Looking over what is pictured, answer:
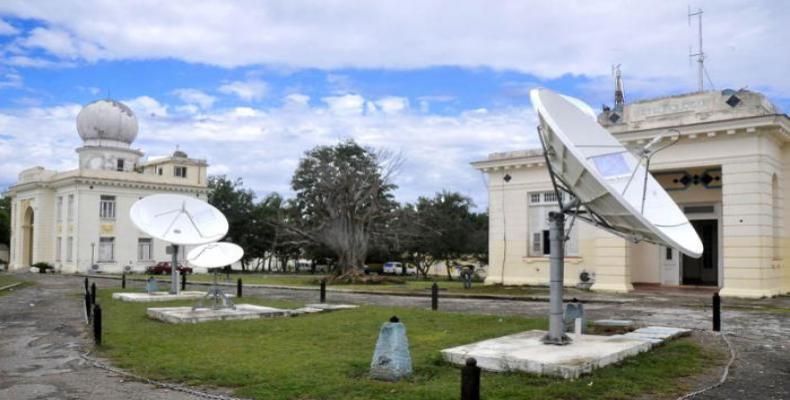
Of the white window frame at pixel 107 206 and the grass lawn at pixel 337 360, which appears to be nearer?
the grass lawn at pixel 337 360

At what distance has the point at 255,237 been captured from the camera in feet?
223

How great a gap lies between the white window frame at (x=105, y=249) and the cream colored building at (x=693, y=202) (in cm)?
3730

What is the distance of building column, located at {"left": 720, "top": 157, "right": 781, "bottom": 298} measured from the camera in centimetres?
2353

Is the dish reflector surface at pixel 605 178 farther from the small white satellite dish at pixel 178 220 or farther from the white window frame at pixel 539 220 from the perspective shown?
the white window frame at pixel 539 220

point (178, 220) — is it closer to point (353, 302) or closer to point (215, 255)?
point (215, 255)

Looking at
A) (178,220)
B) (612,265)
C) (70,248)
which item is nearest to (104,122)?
(70,248)

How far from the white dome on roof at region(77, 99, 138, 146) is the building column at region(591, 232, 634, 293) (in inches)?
1842

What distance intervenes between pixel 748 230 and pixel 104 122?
52.2 meters

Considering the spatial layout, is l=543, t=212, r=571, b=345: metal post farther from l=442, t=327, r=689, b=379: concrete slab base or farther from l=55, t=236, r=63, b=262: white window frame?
l=55, t=236, r=63, b=262: white window frame

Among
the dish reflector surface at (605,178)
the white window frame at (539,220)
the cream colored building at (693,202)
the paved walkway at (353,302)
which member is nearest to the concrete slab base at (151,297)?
the paved walkway at (353,302)

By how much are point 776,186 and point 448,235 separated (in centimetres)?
3266

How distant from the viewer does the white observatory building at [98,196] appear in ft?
186

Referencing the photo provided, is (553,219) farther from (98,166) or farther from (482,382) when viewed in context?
(98,166)


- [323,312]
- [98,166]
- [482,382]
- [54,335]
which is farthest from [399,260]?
[482,382]
